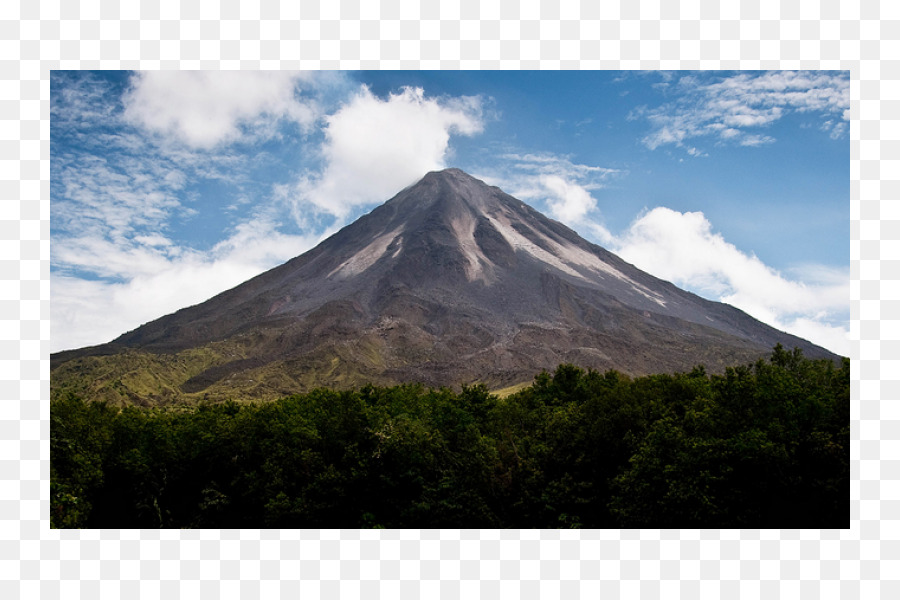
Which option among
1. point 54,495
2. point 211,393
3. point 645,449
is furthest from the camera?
point 211,393

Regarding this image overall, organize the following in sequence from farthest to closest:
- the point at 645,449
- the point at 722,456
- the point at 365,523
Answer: the point at 365,523 < the point at 645,449 < the point at 722,456

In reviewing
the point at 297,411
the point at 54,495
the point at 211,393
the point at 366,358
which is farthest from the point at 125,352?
the point at 54,495

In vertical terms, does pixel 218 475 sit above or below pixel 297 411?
below

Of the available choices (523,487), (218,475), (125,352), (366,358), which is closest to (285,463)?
(218,475)

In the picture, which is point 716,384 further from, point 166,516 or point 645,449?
point 166,516

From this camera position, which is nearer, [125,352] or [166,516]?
[166,516]

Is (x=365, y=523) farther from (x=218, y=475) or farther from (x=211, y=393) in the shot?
(x=211, y=393)
